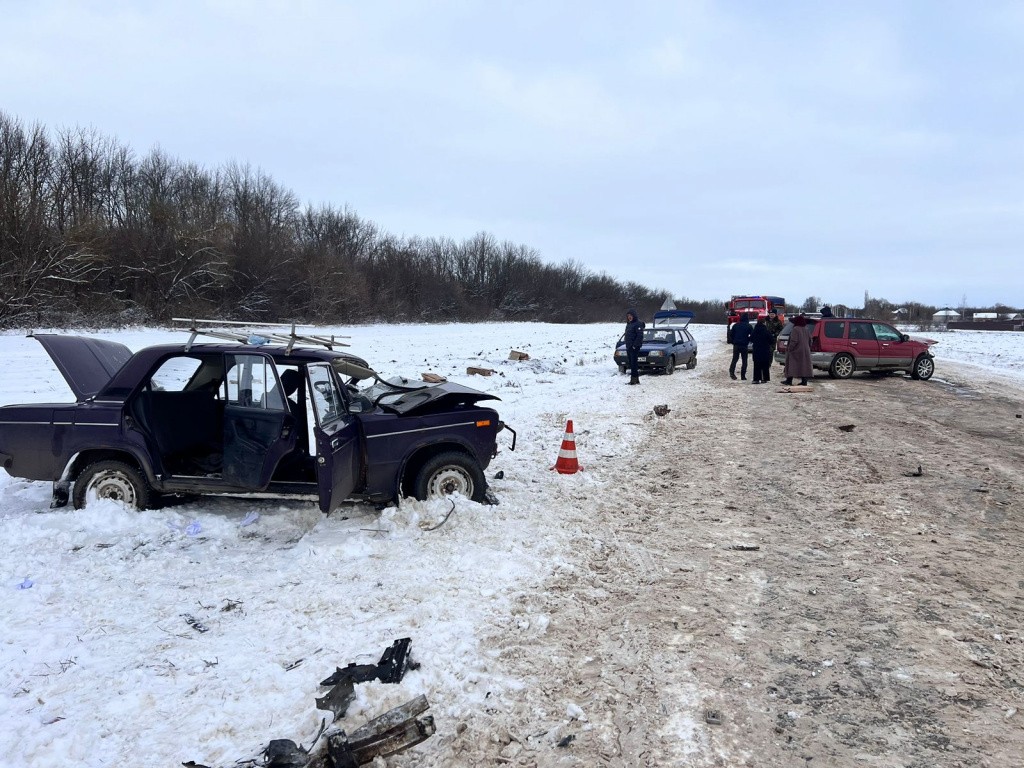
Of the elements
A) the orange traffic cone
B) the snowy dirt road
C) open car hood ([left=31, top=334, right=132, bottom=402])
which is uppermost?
open car hood ([left=31, top=334, right=132, bottom=402])

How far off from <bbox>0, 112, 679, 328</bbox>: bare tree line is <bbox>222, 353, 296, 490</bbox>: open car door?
81.0 feet

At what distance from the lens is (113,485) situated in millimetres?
5695

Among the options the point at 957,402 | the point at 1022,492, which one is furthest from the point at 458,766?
the point at 957,402

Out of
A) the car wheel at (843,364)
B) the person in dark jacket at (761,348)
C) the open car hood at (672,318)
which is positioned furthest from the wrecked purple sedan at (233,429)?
the open car hood at (672,318)

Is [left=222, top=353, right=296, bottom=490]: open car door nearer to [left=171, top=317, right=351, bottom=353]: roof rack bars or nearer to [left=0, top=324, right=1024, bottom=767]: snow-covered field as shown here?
[left=171, top=317, right=351, bottom=353]: roof rack bars

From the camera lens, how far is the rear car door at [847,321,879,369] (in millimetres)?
18312

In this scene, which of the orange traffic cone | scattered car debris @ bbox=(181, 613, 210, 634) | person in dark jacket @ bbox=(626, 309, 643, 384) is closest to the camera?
scattered car debris @ bbox=(181, 613, 210, 634)

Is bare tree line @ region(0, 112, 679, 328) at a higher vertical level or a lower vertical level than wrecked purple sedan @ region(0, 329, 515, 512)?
higher

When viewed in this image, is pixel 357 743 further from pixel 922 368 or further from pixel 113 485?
pixel 922 368

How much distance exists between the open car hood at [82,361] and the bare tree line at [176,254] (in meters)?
23.4

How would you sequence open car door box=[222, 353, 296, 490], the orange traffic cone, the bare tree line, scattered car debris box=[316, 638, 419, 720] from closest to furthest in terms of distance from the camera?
scattered car debris box=[316, 638, 419, 720], open car door box=[222, 353, 296, 490], the orange traffic cone, the bare tree line

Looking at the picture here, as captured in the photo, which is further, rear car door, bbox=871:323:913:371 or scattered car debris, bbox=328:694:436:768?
rear car door, bbox=871:323:913:371

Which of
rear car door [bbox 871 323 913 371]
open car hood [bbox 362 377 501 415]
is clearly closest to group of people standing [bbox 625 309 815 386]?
rear car door [bbox 871 323 913 371]

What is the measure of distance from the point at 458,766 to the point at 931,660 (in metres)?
2.81
